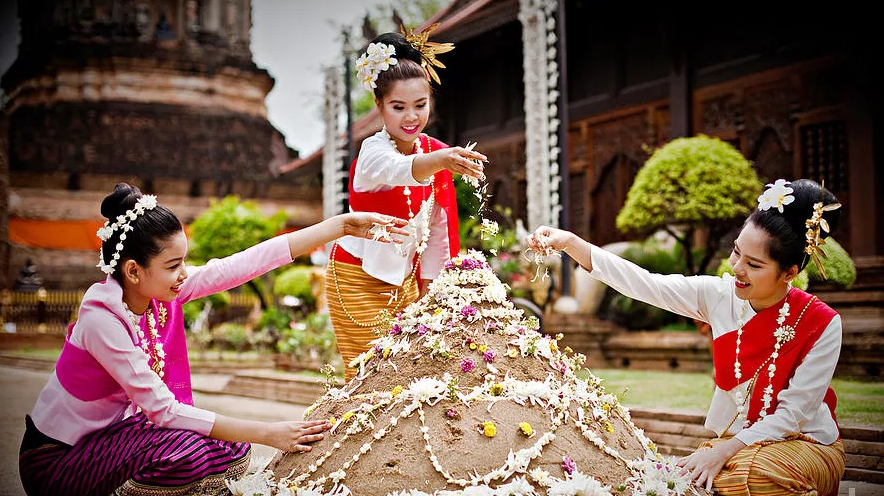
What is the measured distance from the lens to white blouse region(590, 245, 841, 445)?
2.99m

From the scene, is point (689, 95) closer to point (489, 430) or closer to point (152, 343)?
point (489, 430)

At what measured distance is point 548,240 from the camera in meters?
3.33

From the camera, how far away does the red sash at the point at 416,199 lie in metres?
3.68

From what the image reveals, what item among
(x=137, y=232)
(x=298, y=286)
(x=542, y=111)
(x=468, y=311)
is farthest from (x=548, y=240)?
(x=298, y=286)

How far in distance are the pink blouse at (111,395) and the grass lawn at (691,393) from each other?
258 centimetres

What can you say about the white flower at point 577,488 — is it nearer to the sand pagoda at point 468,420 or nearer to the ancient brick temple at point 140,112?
the sand pagoda at point 468,420

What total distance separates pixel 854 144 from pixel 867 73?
810 mm

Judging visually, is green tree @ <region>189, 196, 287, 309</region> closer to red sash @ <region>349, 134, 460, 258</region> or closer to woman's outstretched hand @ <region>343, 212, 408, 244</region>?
red sash @ <region>349, 134, 460, 258</region>

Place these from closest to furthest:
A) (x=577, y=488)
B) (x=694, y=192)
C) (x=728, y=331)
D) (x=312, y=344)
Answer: (x=577, y=488) < (x=728, y=331) < (x=694, y=192) < (x=312, y=344)

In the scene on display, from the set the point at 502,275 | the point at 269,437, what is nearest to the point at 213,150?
the point at 502,275

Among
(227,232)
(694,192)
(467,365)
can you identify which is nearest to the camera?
(467,365)

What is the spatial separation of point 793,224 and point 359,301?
1.83 meters

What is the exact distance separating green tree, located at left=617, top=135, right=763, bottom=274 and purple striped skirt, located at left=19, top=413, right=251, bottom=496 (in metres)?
7.40

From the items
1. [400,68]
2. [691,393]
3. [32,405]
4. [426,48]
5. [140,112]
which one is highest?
[140,112]
